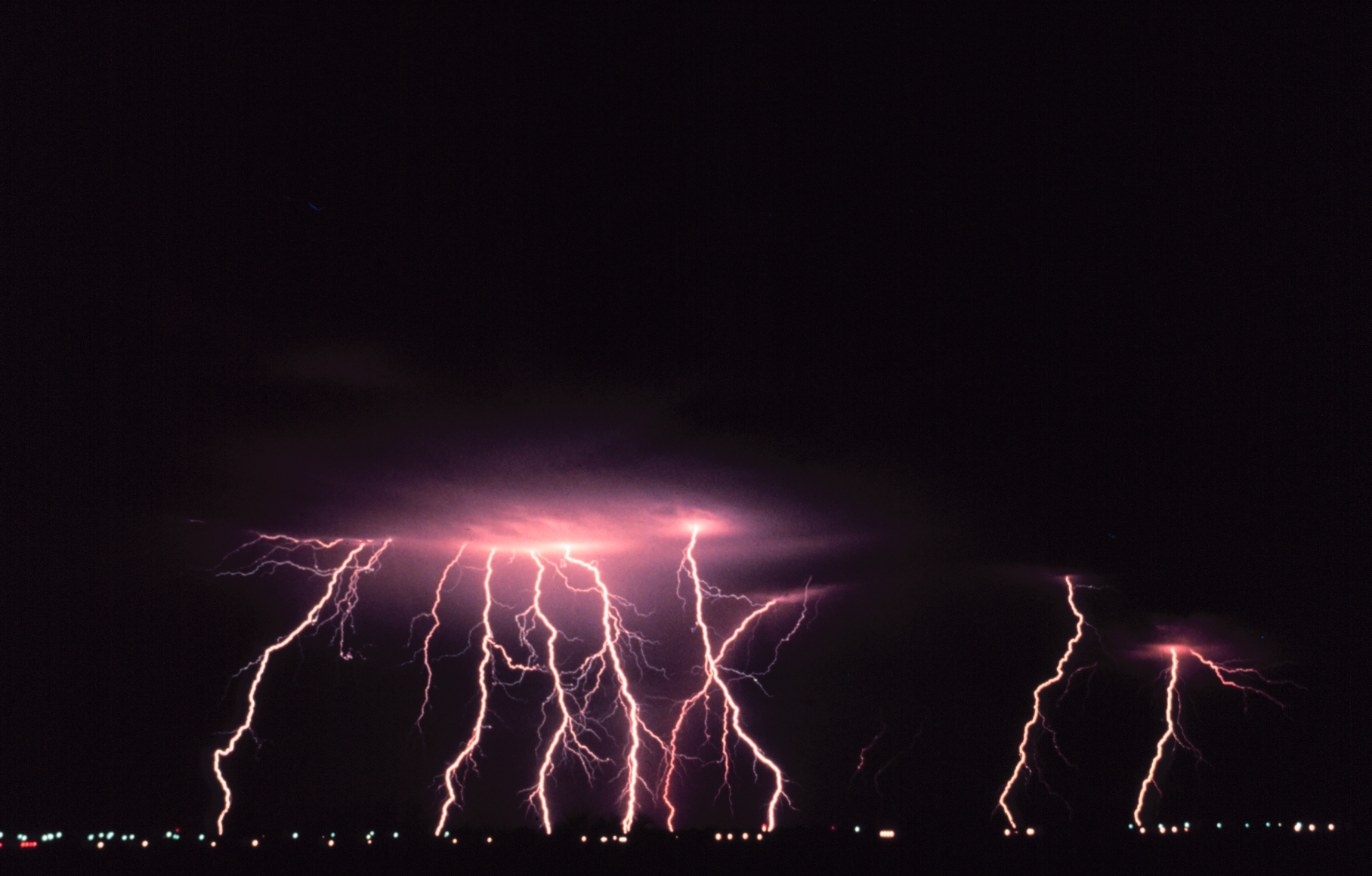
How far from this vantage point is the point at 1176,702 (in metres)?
10.6

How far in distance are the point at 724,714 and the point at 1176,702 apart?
6107 mm

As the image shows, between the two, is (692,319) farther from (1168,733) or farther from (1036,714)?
(1168,733)

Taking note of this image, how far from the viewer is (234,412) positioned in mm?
5832

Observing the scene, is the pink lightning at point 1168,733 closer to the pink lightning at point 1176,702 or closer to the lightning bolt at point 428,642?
the pink lightning at point 1176,702

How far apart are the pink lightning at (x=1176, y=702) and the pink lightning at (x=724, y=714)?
4898 mm

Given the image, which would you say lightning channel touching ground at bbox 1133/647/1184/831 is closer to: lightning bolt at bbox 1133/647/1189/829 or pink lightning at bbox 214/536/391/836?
lightning bolt at bbox 1133/647/1189/829

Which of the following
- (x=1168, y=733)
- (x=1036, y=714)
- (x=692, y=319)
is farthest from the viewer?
(x=1168, y=733)

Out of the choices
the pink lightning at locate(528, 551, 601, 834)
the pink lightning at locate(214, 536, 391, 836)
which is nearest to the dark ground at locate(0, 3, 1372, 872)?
the pink lightning at locate(214, 536, 391, 836)

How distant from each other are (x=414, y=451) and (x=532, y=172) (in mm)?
3852

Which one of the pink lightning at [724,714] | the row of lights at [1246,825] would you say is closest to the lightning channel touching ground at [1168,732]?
the row of lights at [1246,825]

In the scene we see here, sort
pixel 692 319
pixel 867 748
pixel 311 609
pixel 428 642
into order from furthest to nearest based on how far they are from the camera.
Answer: pixel 867 748 → pixel 428 642 → pixel 311 609 → pixel 692 319

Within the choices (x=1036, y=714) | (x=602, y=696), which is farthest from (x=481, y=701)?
(x=1036, y=714)

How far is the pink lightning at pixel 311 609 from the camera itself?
8797mm

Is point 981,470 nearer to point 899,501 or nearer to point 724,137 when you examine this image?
point 899,501
